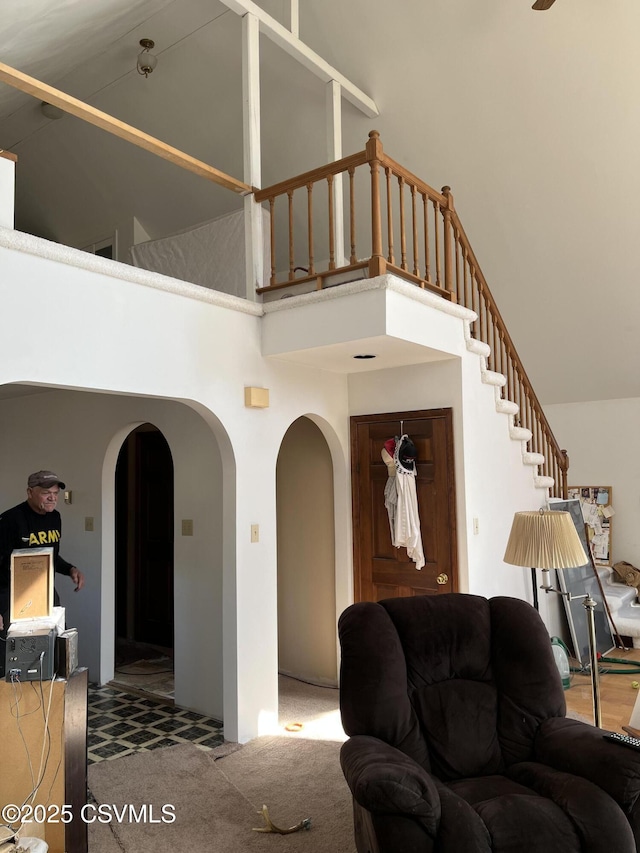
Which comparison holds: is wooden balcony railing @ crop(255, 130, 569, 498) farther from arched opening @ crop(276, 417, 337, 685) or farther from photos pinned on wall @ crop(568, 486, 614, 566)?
arched opening @ crop(276, 417, 337, 685)

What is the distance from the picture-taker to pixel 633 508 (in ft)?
21.6

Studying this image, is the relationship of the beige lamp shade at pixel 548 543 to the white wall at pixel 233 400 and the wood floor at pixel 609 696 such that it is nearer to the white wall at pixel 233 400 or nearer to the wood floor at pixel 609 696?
the white wall at pixel 233 400

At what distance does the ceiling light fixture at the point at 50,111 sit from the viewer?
18.9ft

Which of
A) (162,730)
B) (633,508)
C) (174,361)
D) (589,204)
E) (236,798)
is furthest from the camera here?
(633,508)

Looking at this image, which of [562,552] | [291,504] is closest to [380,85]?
[291,504]

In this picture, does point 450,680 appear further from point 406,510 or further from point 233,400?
point 233,400

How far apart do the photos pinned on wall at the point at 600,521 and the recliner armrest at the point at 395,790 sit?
495cm

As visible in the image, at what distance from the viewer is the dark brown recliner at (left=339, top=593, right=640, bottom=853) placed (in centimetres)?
215

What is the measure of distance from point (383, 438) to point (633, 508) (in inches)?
129

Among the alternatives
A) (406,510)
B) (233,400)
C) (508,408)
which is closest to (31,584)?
(233,400)

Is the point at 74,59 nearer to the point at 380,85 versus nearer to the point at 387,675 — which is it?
the point at 380,85

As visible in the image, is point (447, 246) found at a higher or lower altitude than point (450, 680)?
higher

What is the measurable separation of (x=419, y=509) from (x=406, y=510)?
154mm

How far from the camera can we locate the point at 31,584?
2.65m
